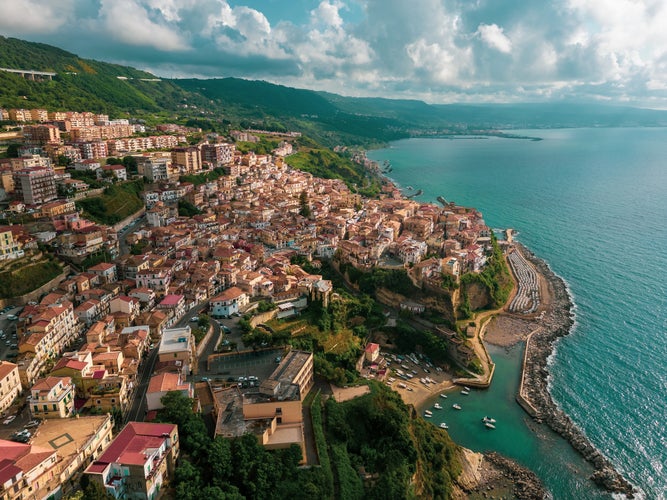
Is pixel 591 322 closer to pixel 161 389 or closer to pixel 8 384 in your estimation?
pixel 161 389

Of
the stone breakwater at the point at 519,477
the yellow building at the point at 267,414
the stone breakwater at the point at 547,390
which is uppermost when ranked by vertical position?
the yellow building at the point at 267,414

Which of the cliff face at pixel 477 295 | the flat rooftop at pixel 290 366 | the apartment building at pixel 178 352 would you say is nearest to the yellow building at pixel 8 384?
the apartment building at pixel 178 352

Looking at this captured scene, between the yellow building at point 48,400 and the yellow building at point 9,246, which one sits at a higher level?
the yellow building at point 9,246

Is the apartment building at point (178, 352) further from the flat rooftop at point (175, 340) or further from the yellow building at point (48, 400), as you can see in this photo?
the yellow building at point (48, 400)

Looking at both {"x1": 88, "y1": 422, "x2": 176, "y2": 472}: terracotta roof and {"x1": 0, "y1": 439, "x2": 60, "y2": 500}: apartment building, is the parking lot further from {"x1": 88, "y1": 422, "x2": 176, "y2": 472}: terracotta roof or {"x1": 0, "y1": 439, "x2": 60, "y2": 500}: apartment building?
{"x1": 0, "y1": 439, "x2": 60, "y2": 500}: apartment building

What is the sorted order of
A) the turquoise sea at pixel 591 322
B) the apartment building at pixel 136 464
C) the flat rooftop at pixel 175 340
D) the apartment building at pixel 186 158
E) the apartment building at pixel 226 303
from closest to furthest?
1. the apartment building at pixel 136 464
2. the flat rooftop at pixel 175 340
3. the turquoise sea at pixel 591 322
4. the apartment building at pixel 226 303
5. the apartment building at pixel 186 158

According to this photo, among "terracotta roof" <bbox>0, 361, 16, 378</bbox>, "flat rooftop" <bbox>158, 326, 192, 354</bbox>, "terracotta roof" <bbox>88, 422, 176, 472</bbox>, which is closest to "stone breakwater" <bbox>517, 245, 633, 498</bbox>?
"flat rooftop" <bbox>158, 326, 192, 354</bbox>

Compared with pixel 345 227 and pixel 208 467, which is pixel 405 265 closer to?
pixel 345 227
